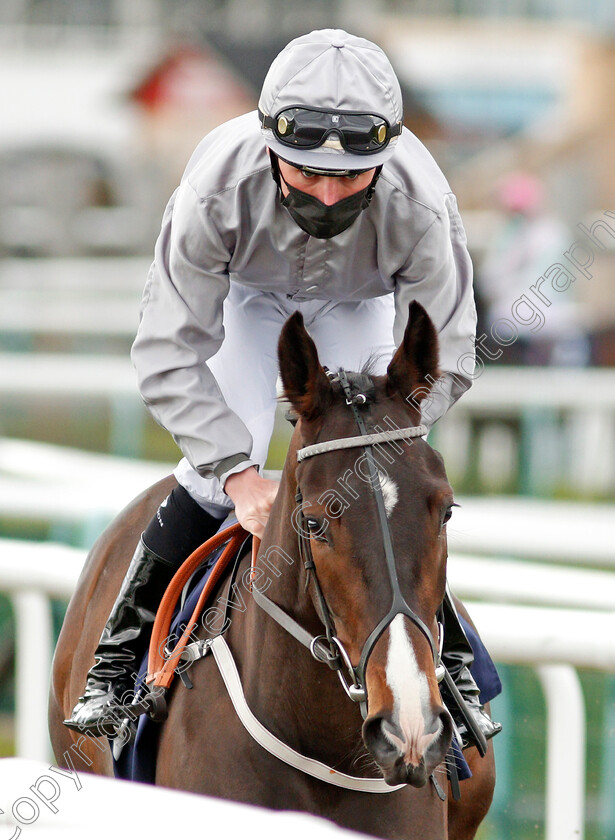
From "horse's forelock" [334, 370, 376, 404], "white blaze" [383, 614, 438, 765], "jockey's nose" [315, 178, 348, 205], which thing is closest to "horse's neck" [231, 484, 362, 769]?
"horse's forelock" [334, 370, 376, 404]

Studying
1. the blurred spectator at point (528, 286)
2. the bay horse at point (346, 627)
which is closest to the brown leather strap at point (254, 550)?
the bay horse at point (346, 627)

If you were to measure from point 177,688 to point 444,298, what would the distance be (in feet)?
3.83

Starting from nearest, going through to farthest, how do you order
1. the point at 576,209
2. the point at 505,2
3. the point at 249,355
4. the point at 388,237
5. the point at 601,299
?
the point at 388,237, the point at 249,355, the point at 601,299, the point at 576,209, the point at 505,2

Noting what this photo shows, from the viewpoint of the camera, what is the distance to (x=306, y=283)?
137 inches

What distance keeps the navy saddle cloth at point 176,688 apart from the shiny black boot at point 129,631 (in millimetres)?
68

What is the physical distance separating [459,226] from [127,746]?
1.59 meters

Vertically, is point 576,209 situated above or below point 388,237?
below

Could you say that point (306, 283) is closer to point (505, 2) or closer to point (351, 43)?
point (351, 43)

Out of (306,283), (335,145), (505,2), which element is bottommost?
(505,2)

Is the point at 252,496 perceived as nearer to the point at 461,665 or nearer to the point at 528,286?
the point at 461,665

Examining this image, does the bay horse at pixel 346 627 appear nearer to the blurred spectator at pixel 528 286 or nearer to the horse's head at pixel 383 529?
the horse's head at pixel 383 529

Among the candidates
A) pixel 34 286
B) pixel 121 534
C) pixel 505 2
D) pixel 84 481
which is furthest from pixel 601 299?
pixel 505 2

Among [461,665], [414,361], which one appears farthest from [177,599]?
[414,361]

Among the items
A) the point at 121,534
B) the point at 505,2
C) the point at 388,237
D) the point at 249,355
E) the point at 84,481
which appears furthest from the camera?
the point at 505,2
